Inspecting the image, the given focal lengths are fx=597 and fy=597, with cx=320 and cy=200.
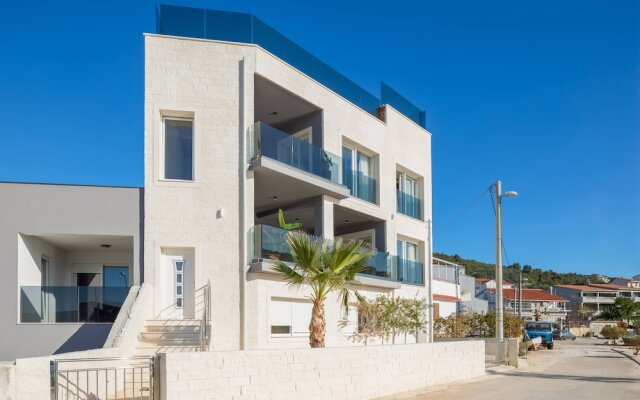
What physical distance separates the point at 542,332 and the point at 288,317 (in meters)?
29.0

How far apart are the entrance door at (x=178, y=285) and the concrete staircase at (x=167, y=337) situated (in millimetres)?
786

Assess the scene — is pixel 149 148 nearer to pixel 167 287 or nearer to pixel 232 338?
pixel 167 287

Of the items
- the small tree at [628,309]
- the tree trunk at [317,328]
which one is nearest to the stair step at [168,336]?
the tree trunk at [317,328]

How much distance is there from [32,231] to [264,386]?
1003 centimetres

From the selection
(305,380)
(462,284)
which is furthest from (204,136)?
(462,284)

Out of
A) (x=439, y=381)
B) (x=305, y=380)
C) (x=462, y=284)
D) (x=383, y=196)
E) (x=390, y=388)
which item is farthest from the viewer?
(x=462, y=284)

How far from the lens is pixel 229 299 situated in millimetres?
18016

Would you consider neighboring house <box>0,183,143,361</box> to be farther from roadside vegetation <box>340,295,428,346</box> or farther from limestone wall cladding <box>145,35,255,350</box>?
roadside vegetation <box>340,295,428,346</box>

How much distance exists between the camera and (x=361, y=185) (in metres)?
24.4

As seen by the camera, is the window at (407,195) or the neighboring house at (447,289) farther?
the neighboring house at (447,289)

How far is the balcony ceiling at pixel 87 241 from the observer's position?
18.5 m

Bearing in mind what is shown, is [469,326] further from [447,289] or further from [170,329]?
[170,329]

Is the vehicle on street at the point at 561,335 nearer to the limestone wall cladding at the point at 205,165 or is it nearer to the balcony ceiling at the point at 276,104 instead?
the balcony ceiling at the point at 276,104

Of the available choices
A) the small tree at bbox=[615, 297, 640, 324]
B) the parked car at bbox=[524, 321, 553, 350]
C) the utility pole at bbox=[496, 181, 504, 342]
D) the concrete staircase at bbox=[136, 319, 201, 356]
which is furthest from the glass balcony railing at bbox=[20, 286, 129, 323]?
the small tree at bbox=[615, 297, 640, 324]
